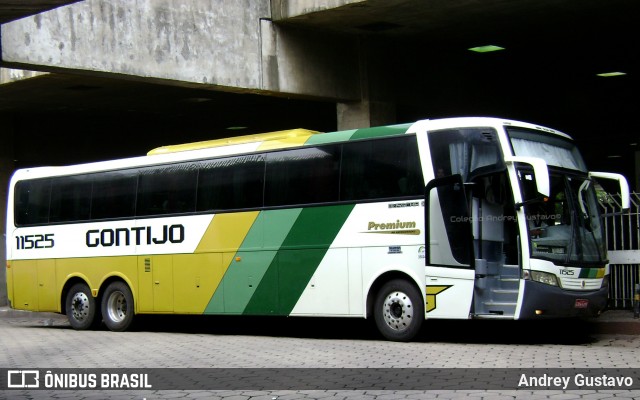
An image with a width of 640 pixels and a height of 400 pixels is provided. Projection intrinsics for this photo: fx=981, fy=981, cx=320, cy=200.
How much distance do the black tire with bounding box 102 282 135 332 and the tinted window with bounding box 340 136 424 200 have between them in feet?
18.7

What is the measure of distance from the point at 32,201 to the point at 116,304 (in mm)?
3160

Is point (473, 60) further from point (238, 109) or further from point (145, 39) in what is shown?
point (145, 39)

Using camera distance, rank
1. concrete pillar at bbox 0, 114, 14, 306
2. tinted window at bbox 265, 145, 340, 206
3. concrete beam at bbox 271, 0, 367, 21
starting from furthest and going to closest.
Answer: concrete pillar at bbox 0, 114, 14, 306 < concrete beam at bbox 271, 0, 367, 21 < tinted window at bbox 265, 145, 340, 206

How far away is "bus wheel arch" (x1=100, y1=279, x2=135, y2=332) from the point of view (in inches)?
749

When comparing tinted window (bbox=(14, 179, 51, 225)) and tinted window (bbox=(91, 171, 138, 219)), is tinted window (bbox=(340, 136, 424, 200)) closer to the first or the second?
tinted window (bbox=(91, 171, 138, 219))

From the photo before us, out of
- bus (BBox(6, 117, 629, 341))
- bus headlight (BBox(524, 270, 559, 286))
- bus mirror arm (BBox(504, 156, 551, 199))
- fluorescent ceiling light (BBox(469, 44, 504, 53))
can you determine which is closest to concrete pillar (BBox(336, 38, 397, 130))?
fluorescent ceiling light (BBox(469, 44, 504, 53))

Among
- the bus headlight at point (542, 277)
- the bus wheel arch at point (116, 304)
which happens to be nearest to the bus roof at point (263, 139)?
the bus wheel arch at point (116, 304)

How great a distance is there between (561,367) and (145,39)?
9.88 metres

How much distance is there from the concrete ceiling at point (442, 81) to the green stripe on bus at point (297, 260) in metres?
4.12

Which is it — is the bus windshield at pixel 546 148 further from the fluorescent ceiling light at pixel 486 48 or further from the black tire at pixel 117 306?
the black tire at pixel 117 306

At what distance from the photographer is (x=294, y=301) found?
16.4 metres

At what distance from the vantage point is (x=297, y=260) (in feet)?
53.5


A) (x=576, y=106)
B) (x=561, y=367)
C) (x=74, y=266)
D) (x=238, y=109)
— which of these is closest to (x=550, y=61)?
(x=576, y=106)

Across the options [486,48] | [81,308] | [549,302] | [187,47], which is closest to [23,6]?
[187,47]
